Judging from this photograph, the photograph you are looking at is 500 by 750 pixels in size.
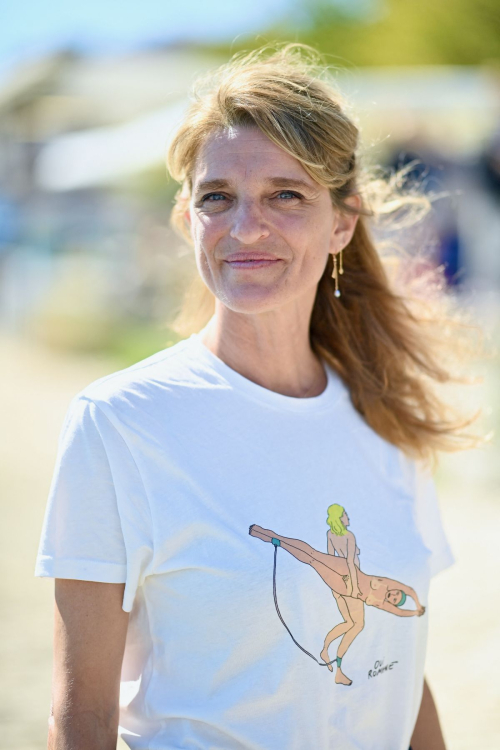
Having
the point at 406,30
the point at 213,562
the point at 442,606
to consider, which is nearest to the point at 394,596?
the point at 213,562

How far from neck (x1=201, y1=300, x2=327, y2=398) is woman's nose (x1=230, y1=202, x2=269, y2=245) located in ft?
0.71

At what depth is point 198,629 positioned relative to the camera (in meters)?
1.76

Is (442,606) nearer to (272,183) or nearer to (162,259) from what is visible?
(272,183)

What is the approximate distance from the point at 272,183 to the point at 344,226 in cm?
39

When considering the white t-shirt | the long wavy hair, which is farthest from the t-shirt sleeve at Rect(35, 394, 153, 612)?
the long wavy hair

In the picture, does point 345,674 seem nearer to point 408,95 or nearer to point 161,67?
point 408,95

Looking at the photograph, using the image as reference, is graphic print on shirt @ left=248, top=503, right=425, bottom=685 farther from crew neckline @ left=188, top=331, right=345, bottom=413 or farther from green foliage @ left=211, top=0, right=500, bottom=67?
green foliage @ left=211, top=0, right=500, bottom=67

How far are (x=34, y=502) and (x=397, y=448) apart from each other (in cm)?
500

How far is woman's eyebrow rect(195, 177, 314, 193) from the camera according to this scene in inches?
78.6

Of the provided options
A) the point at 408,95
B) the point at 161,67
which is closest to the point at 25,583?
the point at 408,95

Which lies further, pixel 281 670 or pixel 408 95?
pixel 408 95

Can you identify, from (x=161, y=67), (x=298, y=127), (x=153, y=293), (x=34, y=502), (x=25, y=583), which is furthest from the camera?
(x=161, y=67)

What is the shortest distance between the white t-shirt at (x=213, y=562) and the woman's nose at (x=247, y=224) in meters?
0.31

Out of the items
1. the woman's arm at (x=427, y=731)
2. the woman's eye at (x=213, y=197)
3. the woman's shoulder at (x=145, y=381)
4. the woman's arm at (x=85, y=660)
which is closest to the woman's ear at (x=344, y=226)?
the woman's eye at (x=213, y=197)
